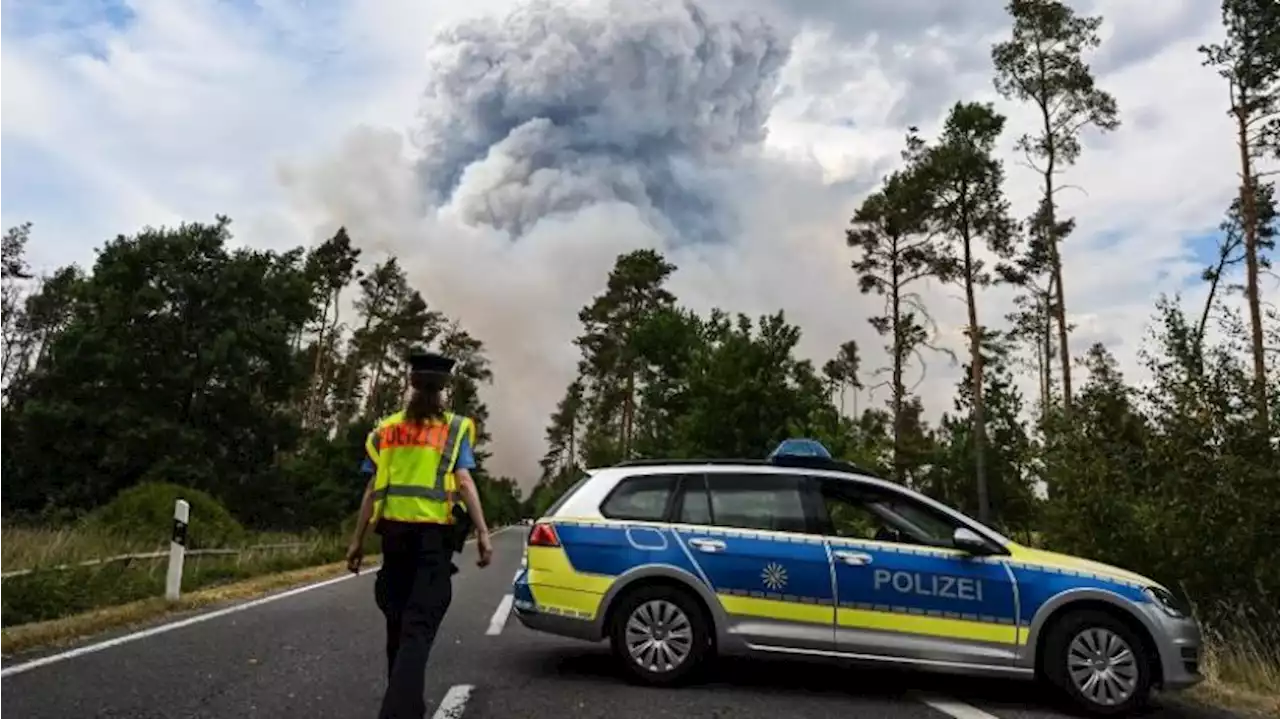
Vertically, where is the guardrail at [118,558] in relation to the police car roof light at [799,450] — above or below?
below

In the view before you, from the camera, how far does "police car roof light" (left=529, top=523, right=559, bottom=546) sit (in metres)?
7.34

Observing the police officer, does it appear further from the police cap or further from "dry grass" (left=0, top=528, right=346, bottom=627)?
"dry grass" (left=0, top=528, right=346, bottom=627)

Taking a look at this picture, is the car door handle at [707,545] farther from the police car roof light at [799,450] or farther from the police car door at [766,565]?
the police car roof light at [799,450]

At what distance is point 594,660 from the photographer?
7910 mm

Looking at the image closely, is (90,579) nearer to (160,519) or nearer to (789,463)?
(789,463)

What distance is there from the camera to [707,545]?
7.11m

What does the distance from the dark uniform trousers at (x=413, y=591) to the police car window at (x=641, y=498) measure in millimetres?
2536

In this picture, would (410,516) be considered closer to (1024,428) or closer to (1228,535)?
(1228,535)

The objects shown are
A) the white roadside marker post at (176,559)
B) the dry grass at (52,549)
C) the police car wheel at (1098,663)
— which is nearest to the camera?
the police car wheel at (1098,663)

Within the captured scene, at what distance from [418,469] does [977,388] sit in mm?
27223

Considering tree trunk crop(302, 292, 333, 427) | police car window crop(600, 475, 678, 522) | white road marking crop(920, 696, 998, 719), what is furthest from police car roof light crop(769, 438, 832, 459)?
tree trunk crop(302, 292, 333, 427)

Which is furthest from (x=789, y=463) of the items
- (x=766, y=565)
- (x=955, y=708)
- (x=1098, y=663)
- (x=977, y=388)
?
(x=977, y=388)

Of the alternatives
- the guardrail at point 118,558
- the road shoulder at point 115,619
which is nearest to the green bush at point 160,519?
the guardrail at point 118,558

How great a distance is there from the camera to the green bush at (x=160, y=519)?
21.3 meters
